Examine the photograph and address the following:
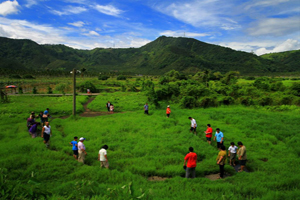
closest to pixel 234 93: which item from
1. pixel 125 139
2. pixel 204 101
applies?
pixel 204 101

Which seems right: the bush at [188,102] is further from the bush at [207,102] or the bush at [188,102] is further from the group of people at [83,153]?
the group of people at [83,153]

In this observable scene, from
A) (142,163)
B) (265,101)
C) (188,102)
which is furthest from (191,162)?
(265,101)

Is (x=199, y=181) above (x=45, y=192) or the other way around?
the other way around

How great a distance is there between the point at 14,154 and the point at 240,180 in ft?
36.5

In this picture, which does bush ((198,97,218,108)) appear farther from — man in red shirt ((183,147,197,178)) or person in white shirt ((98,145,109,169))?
person in white shirt ((98,145,109,169))

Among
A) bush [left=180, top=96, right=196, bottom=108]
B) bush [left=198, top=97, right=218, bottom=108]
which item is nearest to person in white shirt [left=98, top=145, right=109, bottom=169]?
bush [left=180, top=96, right=196, bottom=108]

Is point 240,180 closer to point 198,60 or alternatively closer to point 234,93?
point 234,93

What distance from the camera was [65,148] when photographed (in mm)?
10297

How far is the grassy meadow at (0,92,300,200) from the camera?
5309mm

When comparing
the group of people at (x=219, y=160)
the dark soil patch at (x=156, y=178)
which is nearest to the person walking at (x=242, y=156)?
the group of people at (x=219, y=160)

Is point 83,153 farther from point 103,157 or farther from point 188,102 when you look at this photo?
point 188,102

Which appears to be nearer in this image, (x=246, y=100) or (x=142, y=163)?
(x=142, y=163)

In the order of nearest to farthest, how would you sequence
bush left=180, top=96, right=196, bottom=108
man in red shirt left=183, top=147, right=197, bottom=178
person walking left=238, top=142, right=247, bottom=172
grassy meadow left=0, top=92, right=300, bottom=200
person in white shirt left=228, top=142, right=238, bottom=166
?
grassy meadow left=0, top=92, right=300, bottom=200 < man in red shirt left=183, top=147, right=197, bottom=178 < person walking left=238, top=142, right=247, bottom=172 < person in white shirt left=228, top=142, right=238, bottom=166 < bush left=180, top=96, right=196, bottom=108

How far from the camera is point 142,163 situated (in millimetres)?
8961
